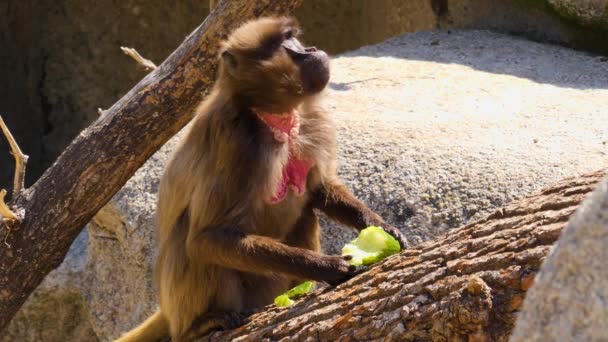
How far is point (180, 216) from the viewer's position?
3945mm

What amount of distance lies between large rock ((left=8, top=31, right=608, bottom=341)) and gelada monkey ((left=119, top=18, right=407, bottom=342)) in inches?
33.6

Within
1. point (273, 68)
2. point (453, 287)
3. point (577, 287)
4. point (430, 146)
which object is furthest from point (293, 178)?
point (577, 287)

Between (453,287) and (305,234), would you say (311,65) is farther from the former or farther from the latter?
(453,287)

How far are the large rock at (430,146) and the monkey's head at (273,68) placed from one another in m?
1.23

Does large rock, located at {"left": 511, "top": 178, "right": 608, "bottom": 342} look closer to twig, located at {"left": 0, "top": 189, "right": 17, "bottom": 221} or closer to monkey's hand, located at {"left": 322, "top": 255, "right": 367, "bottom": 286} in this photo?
monkey's hand, located at {"left": 322, "top": 255, "right": 367, "bottom": 286}

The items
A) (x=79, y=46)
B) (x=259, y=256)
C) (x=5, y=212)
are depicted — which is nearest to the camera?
(x=259, y=256)

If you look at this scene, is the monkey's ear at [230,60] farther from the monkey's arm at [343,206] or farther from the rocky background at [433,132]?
the rocky background at [433,132]

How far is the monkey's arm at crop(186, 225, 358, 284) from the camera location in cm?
336

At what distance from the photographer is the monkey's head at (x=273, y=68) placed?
12.1 feet

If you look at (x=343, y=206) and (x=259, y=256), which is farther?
(x=343, y=206)

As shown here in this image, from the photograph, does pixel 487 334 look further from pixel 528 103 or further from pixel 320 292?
pixel 528 103

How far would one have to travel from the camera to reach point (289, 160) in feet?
12.8

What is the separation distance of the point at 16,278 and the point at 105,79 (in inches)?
219

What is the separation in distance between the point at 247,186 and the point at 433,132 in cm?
178
